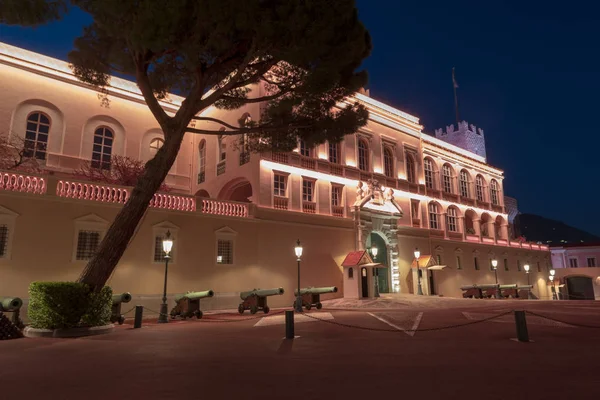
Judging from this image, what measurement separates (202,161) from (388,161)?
1311 centimetres

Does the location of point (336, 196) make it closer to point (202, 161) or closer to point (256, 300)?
point (202, 161)

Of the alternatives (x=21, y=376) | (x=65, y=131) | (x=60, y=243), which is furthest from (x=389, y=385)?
(x=65, y=131)

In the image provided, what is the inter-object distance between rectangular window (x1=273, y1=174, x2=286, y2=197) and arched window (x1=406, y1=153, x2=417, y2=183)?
12085 millimetres

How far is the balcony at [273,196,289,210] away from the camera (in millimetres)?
21984

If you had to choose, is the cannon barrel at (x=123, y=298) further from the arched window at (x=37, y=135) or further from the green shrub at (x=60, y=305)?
the arched window at (x=37, y=135)

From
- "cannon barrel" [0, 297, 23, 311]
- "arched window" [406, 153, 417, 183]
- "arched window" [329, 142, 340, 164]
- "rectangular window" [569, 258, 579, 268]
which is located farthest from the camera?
"rectangular window" [569, 258, 579, 268]

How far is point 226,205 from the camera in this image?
766 inches

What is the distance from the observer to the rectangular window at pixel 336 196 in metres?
25.0

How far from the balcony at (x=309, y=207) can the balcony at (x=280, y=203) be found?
51.2 inches

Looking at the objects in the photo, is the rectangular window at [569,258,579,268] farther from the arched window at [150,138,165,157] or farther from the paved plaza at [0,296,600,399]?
the arched window at [150,138,165,157]

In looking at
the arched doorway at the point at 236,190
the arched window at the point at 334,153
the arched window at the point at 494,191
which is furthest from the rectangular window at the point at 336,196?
the arched window at the point at 494,191

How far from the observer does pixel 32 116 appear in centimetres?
2069

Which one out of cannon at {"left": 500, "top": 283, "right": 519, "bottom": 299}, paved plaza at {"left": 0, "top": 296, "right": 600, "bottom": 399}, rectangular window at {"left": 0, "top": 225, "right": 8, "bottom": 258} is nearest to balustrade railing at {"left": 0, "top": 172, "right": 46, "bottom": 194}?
rectangular window at {"left": 0, "top": 225, "right": 8, "bottom": 258}

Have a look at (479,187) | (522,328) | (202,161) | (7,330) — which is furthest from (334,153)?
(479,187)
